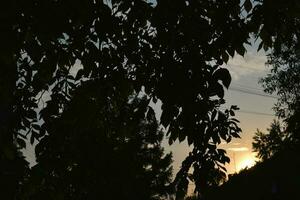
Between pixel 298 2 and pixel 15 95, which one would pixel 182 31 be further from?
pixel 15 95

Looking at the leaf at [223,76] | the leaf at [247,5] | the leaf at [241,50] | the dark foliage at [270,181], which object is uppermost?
the dark foliage at [270,181]

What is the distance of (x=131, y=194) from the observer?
378cm

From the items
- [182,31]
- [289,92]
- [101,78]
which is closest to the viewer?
[182,31]

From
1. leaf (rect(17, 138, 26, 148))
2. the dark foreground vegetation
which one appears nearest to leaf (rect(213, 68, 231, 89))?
the dark foreground vegetation

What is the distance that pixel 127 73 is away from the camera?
372 cm

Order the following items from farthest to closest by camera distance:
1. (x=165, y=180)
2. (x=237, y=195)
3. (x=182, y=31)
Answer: (x=165, y=180) → (x=237, y=195) → (x=182, y=31)

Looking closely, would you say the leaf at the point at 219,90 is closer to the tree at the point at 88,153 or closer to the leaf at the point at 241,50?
the leaf at the point at 241,50

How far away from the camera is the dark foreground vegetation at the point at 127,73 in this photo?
308 cm

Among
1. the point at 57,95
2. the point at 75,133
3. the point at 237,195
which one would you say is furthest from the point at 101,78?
the point at 237,195

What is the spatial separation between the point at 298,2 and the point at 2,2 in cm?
189

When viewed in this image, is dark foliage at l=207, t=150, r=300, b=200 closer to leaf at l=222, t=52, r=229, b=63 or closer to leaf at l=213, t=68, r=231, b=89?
leaf at l=222, t=52, r=229, b=63

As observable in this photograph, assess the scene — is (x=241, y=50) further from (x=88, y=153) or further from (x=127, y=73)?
(x=88, y=153)

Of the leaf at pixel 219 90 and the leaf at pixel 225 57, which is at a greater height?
the leaf at pixel 225 57

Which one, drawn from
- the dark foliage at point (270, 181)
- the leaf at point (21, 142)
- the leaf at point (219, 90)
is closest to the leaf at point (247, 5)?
the leaf at point (219, 90)
